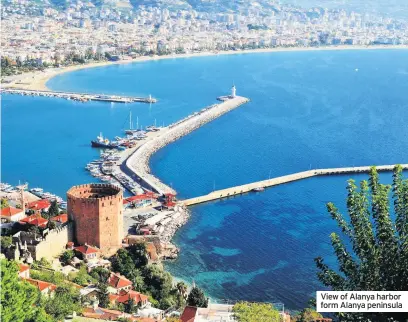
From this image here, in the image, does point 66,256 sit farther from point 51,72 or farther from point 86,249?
point 51,72

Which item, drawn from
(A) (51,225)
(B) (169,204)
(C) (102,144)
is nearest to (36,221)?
(A) (51,225)

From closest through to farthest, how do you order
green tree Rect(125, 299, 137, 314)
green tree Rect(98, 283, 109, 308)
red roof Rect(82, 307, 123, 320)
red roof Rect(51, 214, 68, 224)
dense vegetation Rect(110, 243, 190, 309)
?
red roof Rect(82, 307, 123, 320), green tree Rect(98, 283, 109, 308), green tree Rect(125, 299, 137, 314), dense vegetation Rect(110, 243, 190, 309), red roof Rect(51, 214, 68, 224)

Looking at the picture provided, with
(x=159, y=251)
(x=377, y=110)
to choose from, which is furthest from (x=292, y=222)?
(x=377, y=110)

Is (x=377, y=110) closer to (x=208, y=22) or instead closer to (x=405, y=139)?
(x=405, y=139)

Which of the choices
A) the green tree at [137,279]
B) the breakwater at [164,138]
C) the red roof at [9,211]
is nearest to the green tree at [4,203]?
the red roof at [9,211]

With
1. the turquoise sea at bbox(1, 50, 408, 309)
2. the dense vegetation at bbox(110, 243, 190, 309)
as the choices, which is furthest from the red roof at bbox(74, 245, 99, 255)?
the turquoise sea at bbox(1, 50, 408, 309)

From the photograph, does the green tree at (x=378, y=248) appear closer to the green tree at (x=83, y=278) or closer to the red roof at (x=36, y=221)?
the green tree at (x=83, y=278)

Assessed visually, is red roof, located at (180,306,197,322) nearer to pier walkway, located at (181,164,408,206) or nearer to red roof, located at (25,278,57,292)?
red roof, located at (25,278,57,292)
